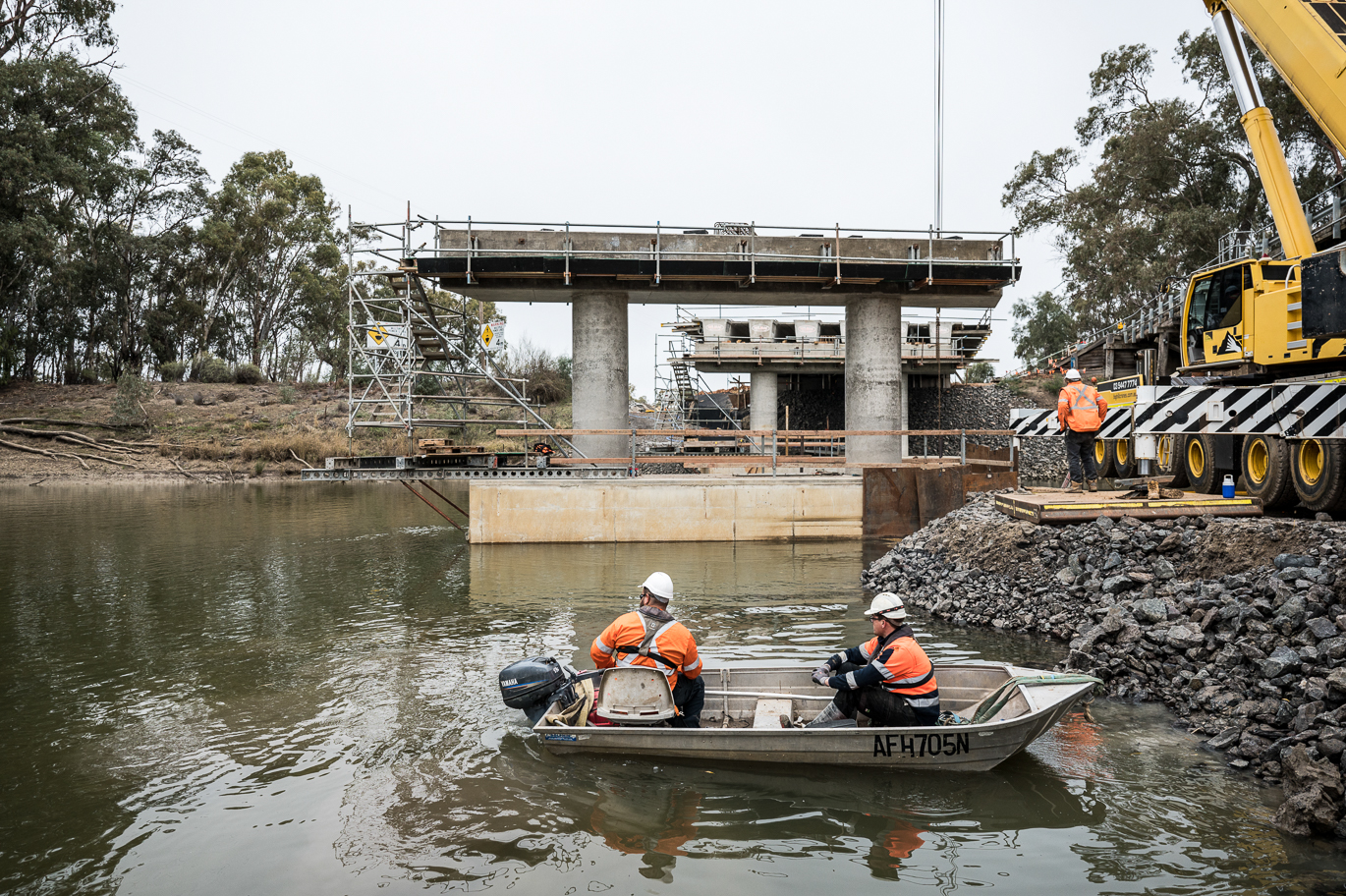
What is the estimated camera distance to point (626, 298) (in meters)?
21.5

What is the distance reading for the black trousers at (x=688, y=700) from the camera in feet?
23.6

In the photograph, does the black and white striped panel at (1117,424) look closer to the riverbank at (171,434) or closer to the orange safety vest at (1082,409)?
the orange safety vest at (1082,409)

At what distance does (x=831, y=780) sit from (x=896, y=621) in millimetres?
1405

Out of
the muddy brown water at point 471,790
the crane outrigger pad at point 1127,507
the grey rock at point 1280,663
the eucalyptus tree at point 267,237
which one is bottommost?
the muddy brown water at point 471,790

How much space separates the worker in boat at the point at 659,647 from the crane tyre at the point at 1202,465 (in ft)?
34.0

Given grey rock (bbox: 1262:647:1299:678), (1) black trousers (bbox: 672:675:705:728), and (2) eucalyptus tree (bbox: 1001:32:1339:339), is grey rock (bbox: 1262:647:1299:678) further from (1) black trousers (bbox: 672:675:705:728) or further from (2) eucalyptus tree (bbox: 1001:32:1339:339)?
(2) eucalyptus tree (bbox: 1001:32:1339:339)

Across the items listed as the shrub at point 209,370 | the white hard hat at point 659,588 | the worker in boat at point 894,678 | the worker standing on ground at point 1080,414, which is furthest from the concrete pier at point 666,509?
the shrub at point 209,370

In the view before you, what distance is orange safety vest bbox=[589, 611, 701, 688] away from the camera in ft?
Answer: 23.3

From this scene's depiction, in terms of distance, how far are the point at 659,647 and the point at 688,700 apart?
0.59 metres

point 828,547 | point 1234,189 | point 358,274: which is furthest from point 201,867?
point 358,274

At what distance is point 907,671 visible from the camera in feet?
22.3

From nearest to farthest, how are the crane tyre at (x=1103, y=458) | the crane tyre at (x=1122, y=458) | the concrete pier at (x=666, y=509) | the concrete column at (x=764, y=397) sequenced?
the crane tyre at (x=1122, y=458) → the crane tyre at (x=1103, y=458) → the concrete pier at (x=666, y=509) → the concrete column at (x=764, y=397)

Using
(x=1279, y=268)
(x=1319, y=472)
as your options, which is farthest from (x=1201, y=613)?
(x=1279, y=268)

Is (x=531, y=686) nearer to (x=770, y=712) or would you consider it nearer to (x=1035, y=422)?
(x=770, y=712)
